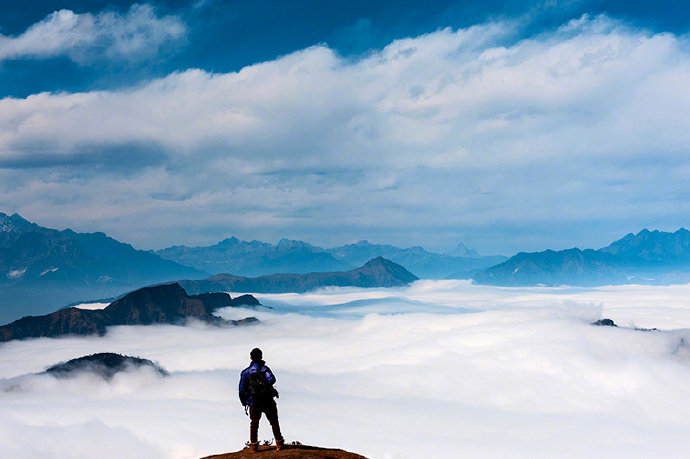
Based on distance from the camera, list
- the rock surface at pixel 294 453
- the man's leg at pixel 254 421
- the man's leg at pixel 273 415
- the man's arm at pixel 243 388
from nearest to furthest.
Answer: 1. the rock surface at pixel 294 453
2. the man's leg at pixel 273 415
3. the man's leg at pixel 254 421
4. the man's arm at pixel 243 388

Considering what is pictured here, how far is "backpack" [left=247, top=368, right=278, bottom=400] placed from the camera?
2773 centimetres

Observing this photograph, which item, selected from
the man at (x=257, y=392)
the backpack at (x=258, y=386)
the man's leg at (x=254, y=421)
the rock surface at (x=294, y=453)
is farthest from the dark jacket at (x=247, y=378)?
the rock surface at (x=294, y=453)

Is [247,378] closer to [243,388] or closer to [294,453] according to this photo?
[243,388]

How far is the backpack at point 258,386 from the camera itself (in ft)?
91.0

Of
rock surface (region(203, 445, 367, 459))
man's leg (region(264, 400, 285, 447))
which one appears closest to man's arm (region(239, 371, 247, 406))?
man's leg (region(264, 400, 285, 447))

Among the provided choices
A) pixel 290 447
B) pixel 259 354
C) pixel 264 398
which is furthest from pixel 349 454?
pixel 259 354

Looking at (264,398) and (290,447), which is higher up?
(264,398)

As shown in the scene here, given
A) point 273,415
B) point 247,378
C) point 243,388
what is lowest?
point 273,415

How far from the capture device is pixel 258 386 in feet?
91.2

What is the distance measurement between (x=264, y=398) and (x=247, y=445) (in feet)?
10.4

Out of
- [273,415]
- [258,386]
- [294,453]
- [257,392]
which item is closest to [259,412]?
[273,415]

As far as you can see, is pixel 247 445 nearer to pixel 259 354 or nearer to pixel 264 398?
pixel 264 398

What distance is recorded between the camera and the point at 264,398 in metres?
28.1

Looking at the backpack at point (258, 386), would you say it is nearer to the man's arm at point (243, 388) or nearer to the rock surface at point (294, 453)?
the man's arm at point (243, 388)
